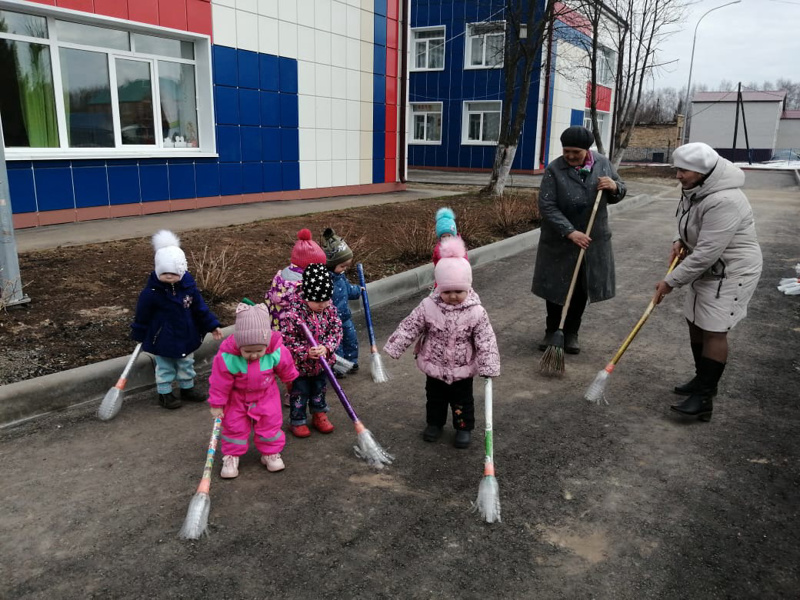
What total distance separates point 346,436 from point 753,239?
9.64ft

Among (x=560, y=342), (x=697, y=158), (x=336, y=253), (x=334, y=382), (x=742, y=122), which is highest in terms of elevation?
(x=742, y=122)

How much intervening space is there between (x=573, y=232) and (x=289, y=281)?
2.37 meters

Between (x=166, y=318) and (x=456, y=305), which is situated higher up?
(x=456, y=305)

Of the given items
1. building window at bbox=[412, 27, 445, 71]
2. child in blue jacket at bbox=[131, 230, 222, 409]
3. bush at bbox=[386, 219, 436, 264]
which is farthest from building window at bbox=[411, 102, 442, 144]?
child in blue jacket at bbox=[131, 230, 222, 409]

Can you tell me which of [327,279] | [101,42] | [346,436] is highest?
[101,42]

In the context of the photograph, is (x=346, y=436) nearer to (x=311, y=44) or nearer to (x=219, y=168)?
(x=219, y=168)

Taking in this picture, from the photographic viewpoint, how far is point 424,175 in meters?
27.5

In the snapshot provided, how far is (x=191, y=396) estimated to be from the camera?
4559mm

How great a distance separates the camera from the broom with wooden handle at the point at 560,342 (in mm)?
5035

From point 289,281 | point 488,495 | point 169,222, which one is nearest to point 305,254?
point 289,281

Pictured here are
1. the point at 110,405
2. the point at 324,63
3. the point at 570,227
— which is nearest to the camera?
the point at 110,405

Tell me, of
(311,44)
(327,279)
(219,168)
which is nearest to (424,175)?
(311,44)

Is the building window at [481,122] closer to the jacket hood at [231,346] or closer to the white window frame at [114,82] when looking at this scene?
the white window frame at [114,82]

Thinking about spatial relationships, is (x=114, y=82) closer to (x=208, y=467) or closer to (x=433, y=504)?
(x=208, y=467)
